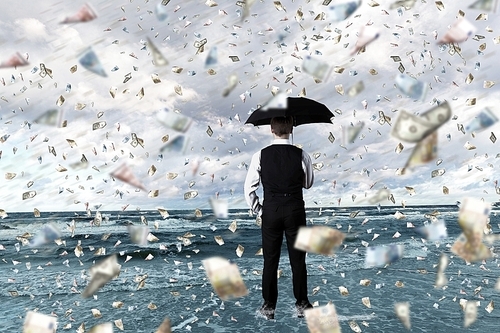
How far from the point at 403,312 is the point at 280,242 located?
2.29 metres

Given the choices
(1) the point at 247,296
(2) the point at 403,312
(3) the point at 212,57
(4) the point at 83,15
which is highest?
(4) the point at 83,15

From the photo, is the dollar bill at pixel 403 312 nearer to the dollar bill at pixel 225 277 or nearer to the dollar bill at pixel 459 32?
the dollar bill at pixel 225 277

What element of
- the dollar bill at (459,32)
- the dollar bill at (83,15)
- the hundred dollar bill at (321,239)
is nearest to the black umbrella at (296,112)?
the hundred dollar bill at (321,239)

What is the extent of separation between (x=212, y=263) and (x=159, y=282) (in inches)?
273

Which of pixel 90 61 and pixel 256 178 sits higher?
pixel 90 61

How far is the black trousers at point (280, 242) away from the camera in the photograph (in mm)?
4715

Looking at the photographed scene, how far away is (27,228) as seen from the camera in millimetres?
Result: 30969

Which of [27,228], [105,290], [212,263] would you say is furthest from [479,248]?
[27,228]

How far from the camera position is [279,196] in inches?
186

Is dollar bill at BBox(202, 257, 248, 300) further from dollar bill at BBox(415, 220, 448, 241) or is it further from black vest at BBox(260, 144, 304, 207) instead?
dollar bill at BBox(415, 220, 448, 241)

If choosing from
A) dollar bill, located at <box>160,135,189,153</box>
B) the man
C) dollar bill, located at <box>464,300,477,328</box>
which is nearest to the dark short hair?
the man

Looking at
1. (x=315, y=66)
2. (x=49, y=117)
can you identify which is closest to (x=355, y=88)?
(x=315, y=66)

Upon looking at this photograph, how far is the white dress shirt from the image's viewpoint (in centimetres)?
484

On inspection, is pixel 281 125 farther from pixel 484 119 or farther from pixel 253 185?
pixel 484 119
